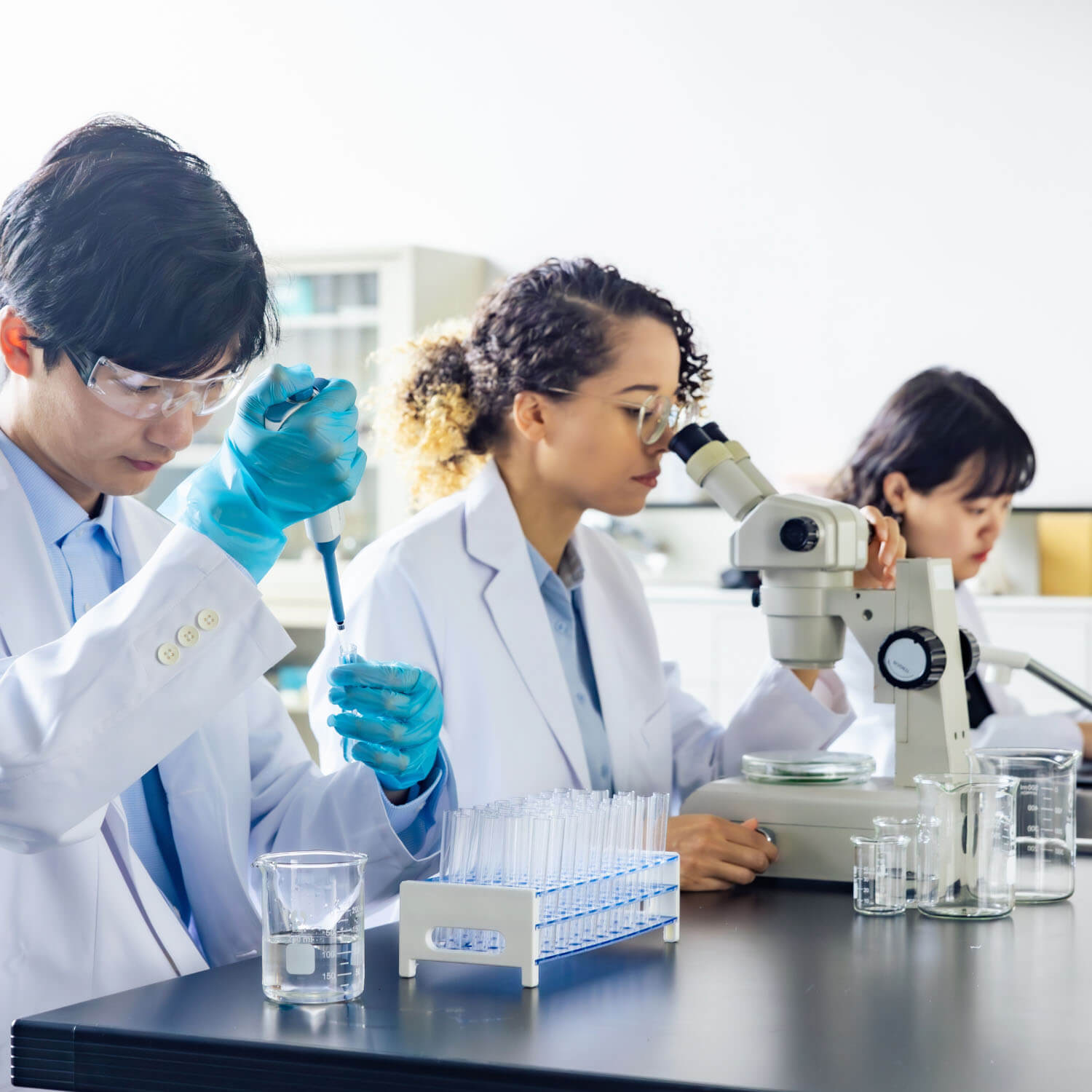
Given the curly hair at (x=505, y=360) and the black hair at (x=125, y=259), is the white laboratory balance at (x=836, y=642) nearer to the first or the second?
the curly hair at (x=505, y=360)

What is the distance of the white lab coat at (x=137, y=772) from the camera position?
1.21 metres

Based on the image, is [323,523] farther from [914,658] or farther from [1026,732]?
[1026,732]

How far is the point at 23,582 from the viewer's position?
1.46 meters

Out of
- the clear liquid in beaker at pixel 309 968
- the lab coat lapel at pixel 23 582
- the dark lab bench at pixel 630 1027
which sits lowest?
the dark lab bench at pixel 630 1027

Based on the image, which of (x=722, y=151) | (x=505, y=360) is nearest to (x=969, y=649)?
(x=505, y=360)

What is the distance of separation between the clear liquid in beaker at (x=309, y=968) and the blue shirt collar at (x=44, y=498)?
60cm

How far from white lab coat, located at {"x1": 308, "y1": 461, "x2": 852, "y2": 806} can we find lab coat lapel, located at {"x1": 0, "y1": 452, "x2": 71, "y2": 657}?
1.67ft

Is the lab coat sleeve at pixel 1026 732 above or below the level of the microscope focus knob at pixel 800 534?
below

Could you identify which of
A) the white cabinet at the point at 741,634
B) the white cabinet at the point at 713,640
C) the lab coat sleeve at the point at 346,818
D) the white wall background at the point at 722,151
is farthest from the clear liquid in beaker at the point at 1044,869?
the white wall background at the point at 722,151

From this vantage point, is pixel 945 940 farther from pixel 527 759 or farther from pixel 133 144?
pixel 133 144

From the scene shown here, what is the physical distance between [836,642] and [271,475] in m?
0.76

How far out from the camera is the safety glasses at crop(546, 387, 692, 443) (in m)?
2.12

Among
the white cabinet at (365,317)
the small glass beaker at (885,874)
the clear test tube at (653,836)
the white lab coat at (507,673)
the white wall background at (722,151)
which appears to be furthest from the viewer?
the white cabinet at (365,317)

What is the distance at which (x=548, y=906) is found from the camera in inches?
48.4
